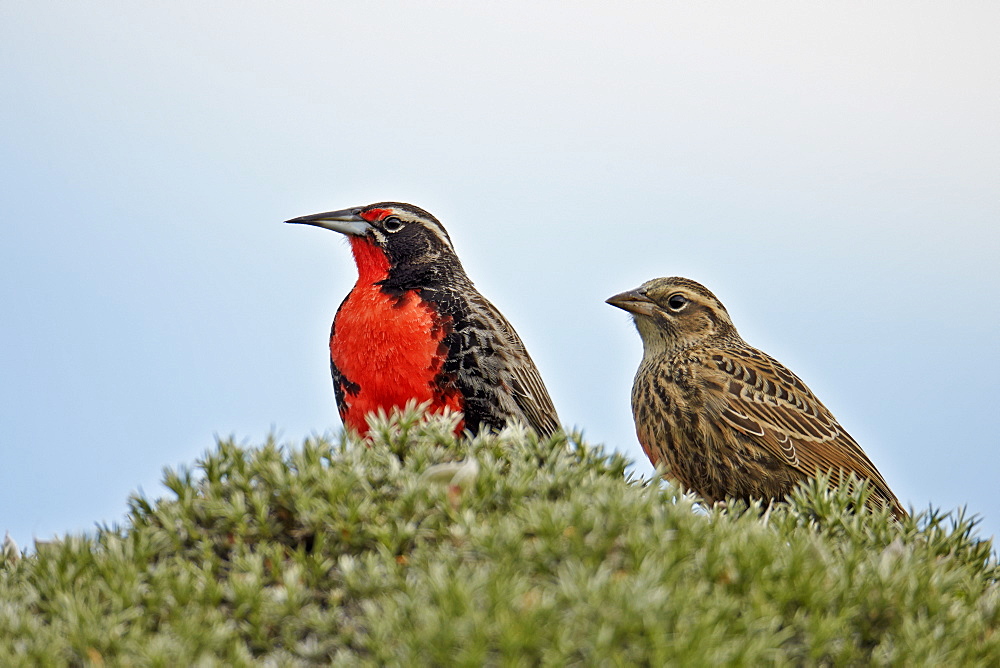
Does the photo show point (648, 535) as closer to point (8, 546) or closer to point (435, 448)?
point (435, 448)

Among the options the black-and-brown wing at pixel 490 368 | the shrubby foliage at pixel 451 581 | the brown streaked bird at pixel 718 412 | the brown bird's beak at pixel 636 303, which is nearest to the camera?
the shrubby foliage at pixel 451 581

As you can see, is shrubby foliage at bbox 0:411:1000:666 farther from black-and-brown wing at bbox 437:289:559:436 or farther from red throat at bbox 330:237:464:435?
black-and-brown wing at bbox 437:289:559:436

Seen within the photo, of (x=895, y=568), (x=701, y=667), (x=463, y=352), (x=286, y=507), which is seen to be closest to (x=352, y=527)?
(x=286, y=507)

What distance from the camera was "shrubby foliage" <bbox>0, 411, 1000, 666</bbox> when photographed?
3.36 m

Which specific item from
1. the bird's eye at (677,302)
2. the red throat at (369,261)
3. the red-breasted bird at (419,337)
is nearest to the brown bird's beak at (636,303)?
the bird's eye at (677,302)

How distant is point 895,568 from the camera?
14.1 ft

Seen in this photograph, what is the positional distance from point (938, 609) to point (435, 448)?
7.86ft

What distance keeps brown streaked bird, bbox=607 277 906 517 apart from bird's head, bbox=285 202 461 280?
1.65 m

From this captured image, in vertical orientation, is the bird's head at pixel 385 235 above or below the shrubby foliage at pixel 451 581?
above

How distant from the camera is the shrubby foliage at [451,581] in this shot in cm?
336

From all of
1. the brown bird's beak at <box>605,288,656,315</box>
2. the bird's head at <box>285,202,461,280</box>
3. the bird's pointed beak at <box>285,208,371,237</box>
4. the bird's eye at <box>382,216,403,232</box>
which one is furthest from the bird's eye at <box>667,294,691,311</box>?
the bird's pointed beak at <box>285,208,371,237</box>

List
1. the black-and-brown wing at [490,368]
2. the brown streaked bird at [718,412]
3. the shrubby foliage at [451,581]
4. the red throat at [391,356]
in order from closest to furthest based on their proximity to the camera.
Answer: the shrubby foliage at [451,581]
the red throat at [391,356]
the black-and-brown wing at [490,368]
the brown streaked bird at [718,412]

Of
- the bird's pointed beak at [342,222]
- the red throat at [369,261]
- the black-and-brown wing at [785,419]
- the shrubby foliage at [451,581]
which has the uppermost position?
the bird's pointed beak at [342,222]

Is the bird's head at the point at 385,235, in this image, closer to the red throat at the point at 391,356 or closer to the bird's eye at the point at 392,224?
the bird's eye at the point at 392,224
